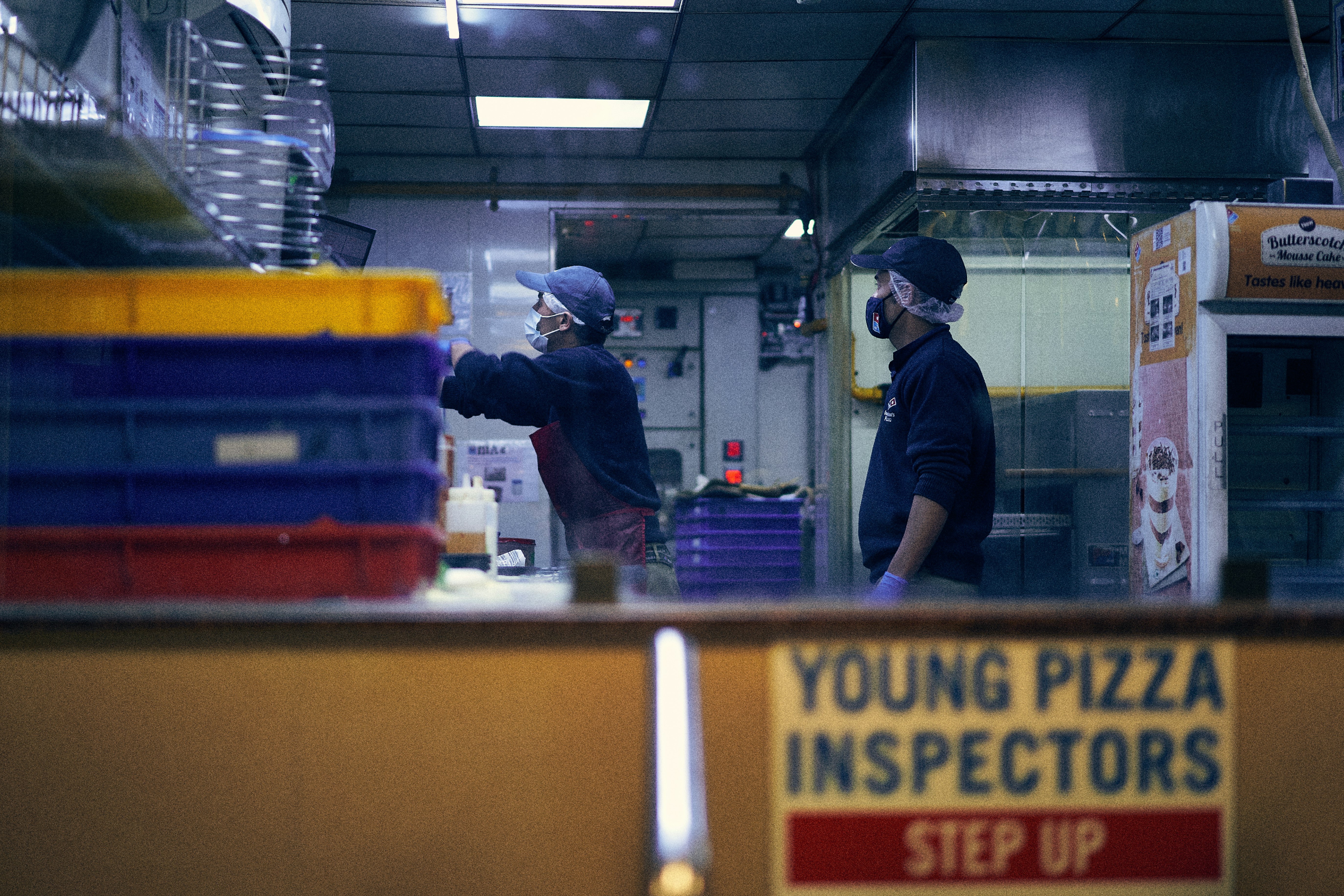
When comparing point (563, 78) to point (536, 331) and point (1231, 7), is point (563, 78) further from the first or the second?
point (1231, 7)

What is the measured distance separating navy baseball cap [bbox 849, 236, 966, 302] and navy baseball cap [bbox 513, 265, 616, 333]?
0.73 m

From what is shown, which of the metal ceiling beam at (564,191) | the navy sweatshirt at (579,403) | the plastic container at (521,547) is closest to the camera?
the navy sweatshirt at (579,403)

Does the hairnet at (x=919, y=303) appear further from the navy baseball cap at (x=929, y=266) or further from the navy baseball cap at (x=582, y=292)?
the navy baseball cap at (x=582, y=292)

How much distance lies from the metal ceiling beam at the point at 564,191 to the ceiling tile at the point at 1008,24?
181cm

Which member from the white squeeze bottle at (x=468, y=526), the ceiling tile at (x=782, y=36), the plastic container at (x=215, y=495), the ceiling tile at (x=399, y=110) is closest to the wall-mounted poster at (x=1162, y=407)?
the ceiling tile at (x=782, y=36)

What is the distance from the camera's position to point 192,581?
1219 millimetres

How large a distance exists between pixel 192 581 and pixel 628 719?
566 millimetres

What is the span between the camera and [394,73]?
484 centimetres

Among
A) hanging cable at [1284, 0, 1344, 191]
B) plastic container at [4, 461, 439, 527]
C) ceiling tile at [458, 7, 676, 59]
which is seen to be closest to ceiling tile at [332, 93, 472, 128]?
ceiling tile at [458, 7, 676, 59]

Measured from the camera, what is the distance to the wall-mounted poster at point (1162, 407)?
10.1ft

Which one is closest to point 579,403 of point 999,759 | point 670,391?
point 999,759

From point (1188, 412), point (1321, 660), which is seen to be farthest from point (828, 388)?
point (1321, 660)

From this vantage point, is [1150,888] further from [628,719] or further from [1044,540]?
[1044,540]

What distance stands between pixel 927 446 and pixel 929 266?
551 millimetres
